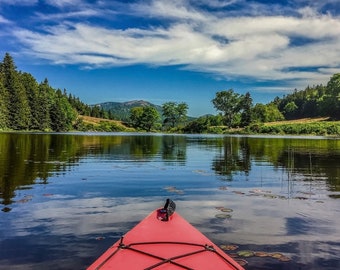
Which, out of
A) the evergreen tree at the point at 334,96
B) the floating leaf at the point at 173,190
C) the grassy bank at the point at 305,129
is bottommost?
the floating leaf at the point at 173,190

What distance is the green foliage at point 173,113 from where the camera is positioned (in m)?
188

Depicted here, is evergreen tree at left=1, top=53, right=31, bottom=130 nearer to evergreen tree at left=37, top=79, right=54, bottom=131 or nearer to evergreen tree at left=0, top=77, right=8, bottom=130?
evergreen tree at left=0, top=77, right=8, bottom=130

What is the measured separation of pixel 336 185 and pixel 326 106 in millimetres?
159364

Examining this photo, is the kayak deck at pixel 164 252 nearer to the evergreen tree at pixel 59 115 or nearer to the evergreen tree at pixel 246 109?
the evergreen tree at pixel 59 115

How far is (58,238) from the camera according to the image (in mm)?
8922

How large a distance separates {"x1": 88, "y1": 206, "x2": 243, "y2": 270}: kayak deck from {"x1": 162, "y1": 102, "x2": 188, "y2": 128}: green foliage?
181m

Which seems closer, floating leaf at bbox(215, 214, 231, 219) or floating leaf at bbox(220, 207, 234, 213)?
floating leaf at bbox(215, 214, 231, 219)

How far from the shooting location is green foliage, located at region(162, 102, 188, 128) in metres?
188

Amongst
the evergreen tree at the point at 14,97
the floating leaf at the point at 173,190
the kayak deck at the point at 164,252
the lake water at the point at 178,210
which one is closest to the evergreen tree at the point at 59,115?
the evergreen tree at the point at 14,97

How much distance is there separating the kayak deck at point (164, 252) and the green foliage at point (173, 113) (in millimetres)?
180841

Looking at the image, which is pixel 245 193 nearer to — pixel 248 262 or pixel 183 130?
pixel 248 262

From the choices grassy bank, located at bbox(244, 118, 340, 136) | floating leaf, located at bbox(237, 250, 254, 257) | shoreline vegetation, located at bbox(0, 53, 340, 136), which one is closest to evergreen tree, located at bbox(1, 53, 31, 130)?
shoreline vegetation, located at bbox(0, 53, 340, 136)

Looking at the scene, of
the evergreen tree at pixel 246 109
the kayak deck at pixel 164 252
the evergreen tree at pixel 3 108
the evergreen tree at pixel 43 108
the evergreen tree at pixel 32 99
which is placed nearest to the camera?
the kayak deck at pixel 164 252

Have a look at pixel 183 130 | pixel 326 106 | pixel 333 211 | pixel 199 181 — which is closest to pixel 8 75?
pixel 183 130
